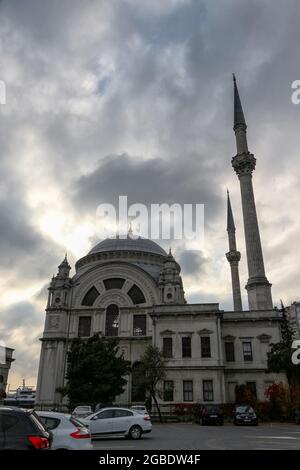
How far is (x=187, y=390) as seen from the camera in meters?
37.0

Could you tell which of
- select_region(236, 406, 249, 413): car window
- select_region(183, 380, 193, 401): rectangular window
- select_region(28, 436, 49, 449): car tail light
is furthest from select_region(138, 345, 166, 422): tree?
select_region(28, 436, 49, 449): car tail light

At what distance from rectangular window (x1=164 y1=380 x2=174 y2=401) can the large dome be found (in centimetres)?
2173

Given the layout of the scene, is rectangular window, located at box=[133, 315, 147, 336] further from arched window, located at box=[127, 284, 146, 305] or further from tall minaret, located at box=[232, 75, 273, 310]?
tall minaret, located at box=[232, 75, 273, 310]

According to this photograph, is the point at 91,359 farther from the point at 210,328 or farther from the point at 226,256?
the point at 226,256

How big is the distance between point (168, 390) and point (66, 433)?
29250 mm

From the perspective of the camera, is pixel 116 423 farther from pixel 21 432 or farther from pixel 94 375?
pixel 94 375

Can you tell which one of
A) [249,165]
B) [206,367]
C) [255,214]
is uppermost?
[249,165]

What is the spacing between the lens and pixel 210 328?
128 ft

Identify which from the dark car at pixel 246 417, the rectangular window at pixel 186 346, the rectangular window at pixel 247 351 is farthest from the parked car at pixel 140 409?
the rectangular window at pixel 247 351

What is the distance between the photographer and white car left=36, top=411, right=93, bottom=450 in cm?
930

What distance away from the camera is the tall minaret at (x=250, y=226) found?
4175 cm

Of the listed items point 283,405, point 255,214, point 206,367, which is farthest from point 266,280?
point 283,405
